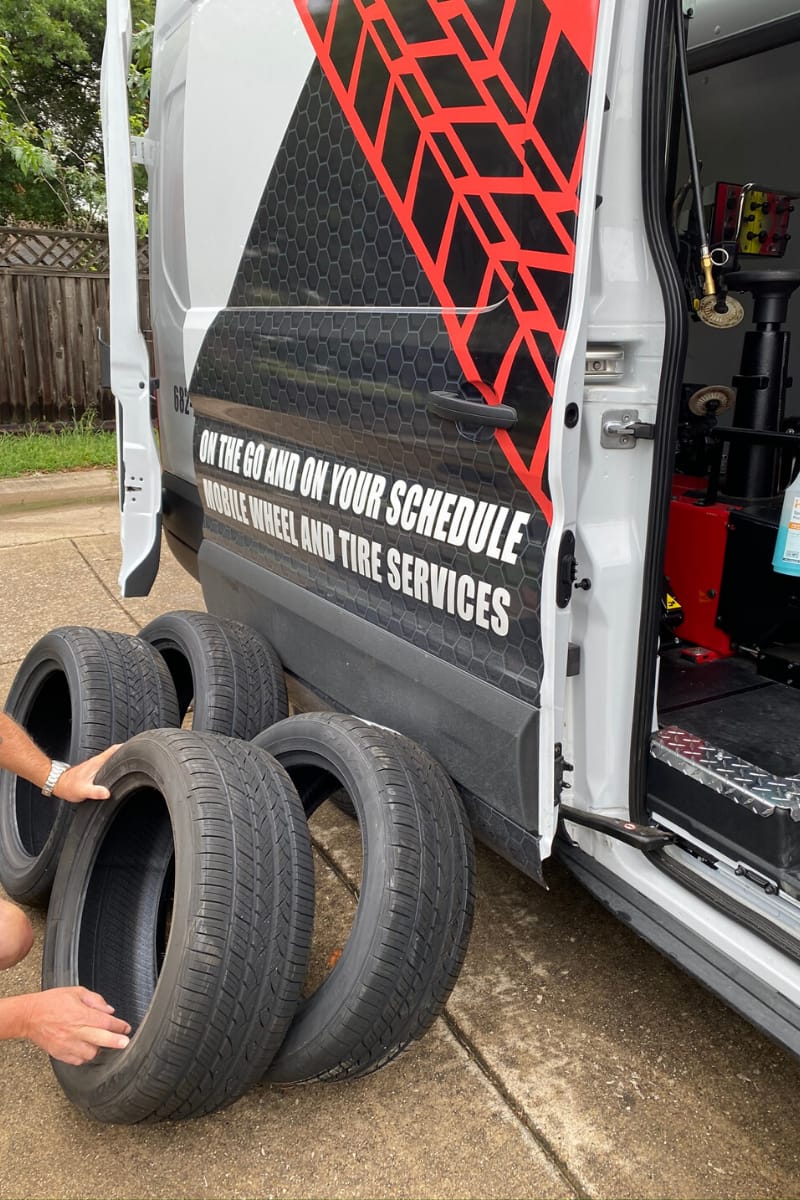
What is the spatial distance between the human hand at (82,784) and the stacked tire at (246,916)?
0.10 ft

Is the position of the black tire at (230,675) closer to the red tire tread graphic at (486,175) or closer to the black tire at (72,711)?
the black tire at (72,711)

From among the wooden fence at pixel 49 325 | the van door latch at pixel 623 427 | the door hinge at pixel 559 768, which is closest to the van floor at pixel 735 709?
the door hinge at pixel 559 768

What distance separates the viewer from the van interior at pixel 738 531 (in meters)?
1.87

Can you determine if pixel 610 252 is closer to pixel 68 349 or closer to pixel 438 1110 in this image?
pixel 438 1110

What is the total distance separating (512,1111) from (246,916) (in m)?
0.68

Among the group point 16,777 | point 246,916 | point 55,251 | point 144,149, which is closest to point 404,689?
point 246,916

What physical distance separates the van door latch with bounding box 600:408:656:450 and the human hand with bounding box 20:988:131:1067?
1.43m

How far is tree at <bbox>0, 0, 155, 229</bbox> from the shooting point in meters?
9.12

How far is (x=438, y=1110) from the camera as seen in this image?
196 centimetres

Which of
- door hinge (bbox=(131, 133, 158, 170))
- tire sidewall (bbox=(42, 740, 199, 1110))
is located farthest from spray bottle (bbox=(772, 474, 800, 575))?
door hinge (bbox=(131, 133, 158, 170))

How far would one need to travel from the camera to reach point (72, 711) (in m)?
2.67

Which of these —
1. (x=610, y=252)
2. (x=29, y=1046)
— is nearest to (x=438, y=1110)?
(x=29, y=1046)

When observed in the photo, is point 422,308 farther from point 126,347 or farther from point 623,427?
point 126,347

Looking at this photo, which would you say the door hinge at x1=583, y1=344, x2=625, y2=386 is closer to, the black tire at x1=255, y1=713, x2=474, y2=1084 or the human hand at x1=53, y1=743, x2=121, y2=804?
the black tire at x1=255, y1=713, x2=474, y2=1084
